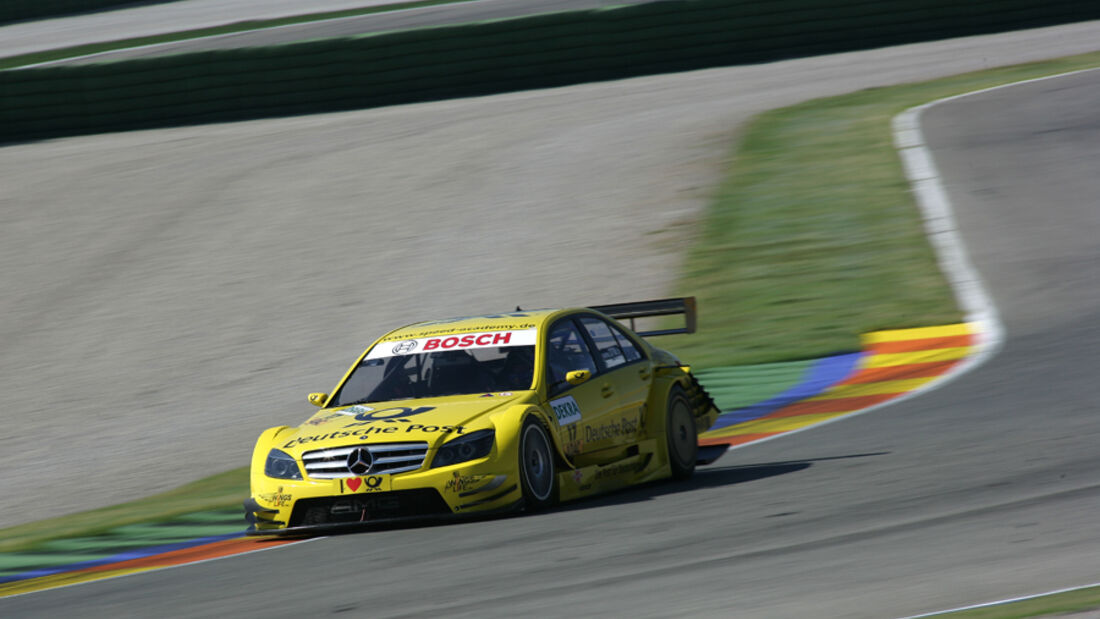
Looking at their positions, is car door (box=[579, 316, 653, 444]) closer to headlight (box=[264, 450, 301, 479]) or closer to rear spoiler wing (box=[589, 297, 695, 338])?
rear spoiler wing (box=[589, 297, 695, 338])

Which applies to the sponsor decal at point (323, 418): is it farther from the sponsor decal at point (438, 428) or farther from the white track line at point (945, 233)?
the white track line at point (945, 233)

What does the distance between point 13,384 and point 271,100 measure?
54.6ft

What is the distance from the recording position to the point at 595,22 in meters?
30.3

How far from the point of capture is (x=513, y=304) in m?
16.2

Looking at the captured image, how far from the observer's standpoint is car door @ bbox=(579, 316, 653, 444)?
9.06m

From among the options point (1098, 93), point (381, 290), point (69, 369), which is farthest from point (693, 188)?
point (69, 369)

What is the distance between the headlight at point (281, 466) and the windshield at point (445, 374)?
78cm

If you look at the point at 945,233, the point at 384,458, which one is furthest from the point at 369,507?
the point at 945,233

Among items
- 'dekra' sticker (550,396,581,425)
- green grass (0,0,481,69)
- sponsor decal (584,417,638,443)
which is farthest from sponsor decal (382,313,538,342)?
green grass (0,0,481,69)

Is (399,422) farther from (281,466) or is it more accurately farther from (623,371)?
(623,371)

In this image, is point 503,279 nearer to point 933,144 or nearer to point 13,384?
point 13,384

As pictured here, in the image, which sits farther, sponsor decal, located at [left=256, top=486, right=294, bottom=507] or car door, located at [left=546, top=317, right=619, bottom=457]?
car door, located at [left=546, top=317, right=619, bottom=457]

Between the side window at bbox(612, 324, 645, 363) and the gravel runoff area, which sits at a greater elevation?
the side window at bbox(612, 324, 645, 363)

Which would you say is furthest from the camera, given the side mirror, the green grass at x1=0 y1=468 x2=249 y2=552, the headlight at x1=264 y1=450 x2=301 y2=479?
the green grass at x1=0 y1=468 x2=249 y2=552
